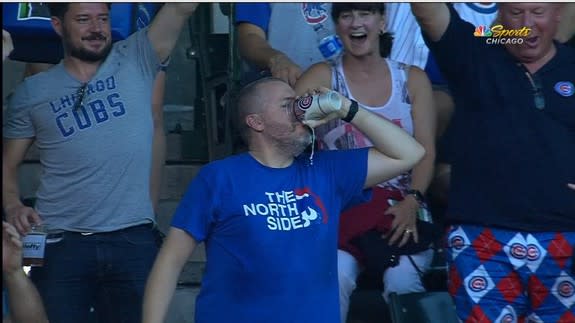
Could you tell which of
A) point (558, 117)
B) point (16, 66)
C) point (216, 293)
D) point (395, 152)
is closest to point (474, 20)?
point (558, 117)

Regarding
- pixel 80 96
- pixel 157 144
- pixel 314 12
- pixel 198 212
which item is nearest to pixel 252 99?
pixel 198 212

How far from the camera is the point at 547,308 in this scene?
4102 millimetres

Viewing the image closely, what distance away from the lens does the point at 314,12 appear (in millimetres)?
4926

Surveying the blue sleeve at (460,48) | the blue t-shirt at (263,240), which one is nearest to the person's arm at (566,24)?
the blue sleeve at (460,48)

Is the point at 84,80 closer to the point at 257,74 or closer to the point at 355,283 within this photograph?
the point at 257,74

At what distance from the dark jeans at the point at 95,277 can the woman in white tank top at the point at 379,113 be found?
0.75 meters

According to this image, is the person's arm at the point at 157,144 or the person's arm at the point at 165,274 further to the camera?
the person's arm at the point at 157,144

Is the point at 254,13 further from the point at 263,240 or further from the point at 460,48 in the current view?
the point at 263,240

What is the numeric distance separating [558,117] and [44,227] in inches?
73.2

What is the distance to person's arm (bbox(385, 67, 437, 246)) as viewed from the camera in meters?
4.48

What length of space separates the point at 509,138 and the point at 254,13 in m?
1.27

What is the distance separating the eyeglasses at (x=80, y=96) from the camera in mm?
4301

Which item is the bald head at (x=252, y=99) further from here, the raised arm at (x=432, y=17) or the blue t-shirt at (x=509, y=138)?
the blue t-shirt at (x=509, y=138)

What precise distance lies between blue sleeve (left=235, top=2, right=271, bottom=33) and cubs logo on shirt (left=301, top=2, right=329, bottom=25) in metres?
0.16
